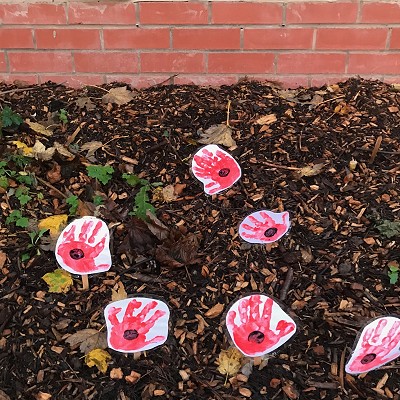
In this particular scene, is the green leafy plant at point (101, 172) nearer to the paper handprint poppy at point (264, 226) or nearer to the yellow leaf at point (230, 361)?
the paper handprint poppy at point (264, 226)

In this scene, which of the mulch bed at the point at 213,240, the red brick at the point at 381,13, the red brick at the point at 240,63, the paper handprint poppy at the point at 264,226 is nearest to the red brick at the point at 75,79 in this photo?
the mulch bed at the point at 213,240

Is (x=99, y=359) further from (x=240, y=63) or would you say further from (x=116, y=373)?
(x=240, y=63)

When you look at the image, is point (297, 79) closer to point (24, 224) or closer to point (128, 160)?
point (128, 160)

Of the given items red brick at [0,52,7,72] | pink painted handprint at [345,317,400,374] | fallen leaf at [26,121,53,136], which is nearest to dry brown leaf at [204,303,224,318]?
pink painted handprint at [345,317,400,374]

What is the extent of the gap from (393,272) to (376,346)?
0.34 m

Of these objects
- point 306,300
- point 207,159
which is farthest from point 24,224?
point 306,300

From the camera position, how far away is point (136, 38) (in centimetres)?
309

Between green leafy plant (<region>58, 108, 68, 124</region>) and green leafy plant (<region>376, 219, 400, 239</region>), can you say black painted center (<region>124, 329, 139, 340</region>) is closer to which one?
green leafy plant (<region>376, 219, 400, 239</region>)

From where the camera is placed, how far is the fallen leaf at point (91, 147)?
8.67ft

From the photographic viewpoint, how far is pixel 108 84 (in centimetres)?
322

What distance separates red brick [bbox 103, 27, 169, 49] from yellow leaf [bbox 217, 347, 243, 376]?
1.87m

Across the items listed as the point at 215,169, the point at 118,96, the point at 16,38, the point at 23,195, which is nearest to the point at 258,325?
the point at 215,169

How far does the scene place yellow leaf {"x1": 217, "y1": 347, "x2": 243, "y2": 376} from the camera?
1.86 m

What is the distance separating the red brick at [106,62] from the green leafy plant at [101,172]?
3.01 ft
